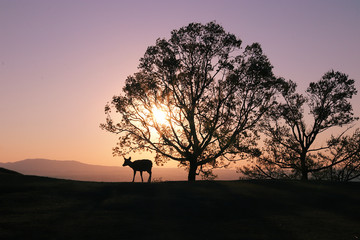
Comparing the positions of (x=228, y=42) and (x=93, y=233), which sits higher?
(x=228, y=42)

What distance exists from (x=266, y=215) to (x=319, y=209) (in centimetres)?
433

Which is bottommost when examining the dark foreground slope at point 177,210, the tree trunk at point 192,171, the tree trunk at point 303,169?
the dark foreground slope at point 177,210

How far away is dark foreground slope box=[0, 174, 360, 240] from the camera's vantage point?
16969 mm

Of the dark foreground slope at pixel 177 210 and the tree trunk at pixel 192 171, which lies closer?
the dark foreground slope at pixel 177 210

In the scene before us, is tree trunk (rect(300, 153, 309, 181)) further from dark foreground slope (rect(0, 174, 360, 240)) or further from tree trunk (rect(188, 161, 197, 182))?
dark foreground slope (rect(0, 174, 360, 240))

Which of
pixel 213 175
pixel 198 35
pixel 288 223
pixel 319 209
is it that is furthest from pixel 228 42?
pixel 288 223

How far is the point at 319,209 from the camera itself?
2295 centimetres

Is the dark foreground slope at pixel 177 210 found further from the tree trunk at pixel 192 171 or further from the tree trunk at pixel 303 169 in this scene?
the tree trunk at pixel 303 169

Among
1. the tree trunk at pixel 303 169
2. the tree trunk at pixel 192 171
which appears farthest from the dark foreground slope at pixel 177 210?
the tree trunk at pixel 303 169

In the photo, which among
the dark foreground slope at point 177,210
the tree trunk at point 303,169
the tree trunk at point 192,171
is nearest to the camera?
the dark foreground slope at point 177,210

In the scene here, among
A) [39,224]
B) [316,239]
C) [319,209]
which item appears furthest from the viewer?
[319,209]

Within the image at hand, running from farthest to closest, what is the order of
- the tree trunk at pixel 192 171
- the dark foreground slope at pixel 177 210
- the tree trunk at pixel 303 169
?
the tree trunk at pixel 303 169 < the tree trunk at pixel 192 171 < the dark foreground slope at pixel 177 210

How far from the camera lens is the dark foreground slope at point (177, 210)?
17.0 meters

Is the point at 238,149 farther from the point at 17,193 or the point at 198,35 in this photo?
the point at 17,193
